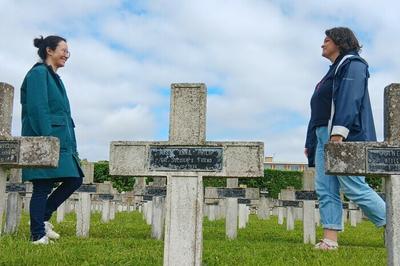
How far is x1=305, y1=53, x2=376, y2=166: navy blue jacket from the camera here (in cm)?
461

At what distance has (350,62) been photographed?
4992 mm

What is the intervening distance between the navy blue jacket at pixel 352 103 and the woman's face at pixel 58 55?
2815 millimetres

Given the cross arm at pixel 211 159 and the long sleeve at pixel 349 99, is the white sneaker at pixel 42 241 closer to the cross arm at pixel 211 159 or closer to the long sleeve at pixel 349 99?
the cross arm at pixel 211 159

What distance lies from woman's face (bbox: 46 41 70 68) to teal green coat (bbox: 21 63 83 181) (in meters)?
0.13

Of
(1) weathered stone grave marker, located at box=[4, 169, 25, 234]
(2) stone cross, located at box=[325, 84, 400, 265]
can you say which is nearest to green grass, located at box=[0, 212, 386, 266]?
(2) stone cross, located at box=[325, 84, 400, 265]

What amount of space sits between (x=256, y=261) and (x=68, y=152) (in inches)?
88.3

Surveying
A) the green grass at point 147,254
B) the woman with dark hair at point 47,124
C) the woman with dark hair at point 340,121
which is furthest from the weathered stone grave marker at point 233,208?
the woman with dark hair at point 47,124

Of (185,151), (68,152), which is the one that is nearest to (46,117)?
(68,152)

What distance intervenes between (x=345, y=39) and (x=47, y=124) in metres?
2.99

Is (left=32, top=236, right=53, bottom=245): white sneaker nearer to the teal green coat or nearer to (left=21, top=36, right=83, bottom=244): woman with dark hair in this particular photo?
(left=21, top=36, right=83, bottom=244): woman with dark hair

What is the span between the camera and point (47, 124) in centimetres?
531

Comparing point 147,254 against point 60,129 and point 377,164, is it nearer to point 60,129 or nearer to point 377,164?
point 60,129

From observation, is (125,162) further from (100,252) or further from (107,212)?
(107,212)

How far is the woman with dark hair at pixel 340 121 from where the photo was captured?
470 centimetres
